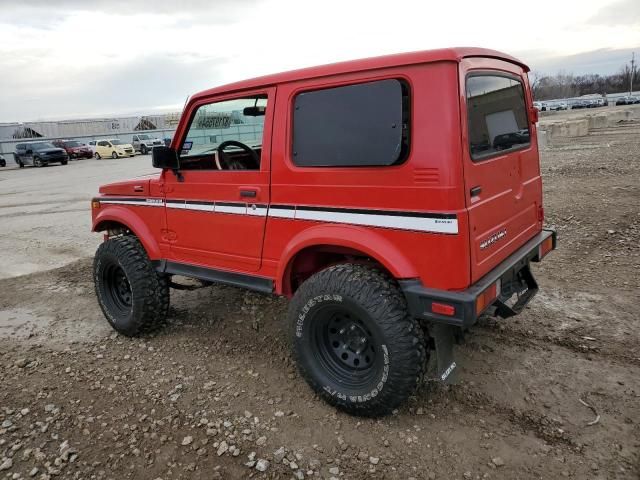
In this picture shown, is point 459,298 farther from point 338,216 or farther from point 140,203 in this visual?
point 140,203

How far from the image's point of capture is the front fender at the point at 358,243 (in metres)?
2.78

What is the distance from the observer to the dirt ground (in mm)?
2729

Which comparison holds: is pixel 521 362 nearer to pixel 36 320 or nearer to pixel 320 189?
pixel 320 189

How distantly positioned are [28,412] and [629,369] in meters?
4.13

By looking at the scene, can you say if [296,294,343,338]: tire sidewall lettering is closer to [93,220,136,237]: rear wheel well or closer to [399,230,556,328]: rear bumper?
[399,230,556,328]: rear bumper

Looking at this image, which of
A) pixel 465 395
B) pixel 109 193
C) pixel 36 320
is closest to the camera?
pixel 465 395

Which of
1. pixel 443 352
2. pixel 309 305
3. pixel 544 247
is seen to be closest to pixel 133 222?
pixel 309 305

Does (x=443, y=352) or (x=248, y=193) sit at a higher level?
(x=248, y=193)

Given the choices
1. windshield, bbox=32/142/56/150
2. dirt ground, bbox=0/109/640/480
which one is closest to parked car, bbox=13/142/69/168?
windshield, bbox=32/142/56/150

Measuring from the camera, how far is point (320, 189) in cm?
308

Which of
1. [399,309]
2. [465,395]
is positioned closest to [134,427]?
[399,309]

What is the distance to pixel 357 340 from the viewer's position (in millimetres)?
3145

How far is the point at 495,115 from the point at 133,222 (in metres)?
3.09

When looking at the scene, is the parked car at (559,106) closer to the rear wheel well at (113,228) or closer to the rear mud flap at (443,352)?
the rear wheel well at (113,228)
